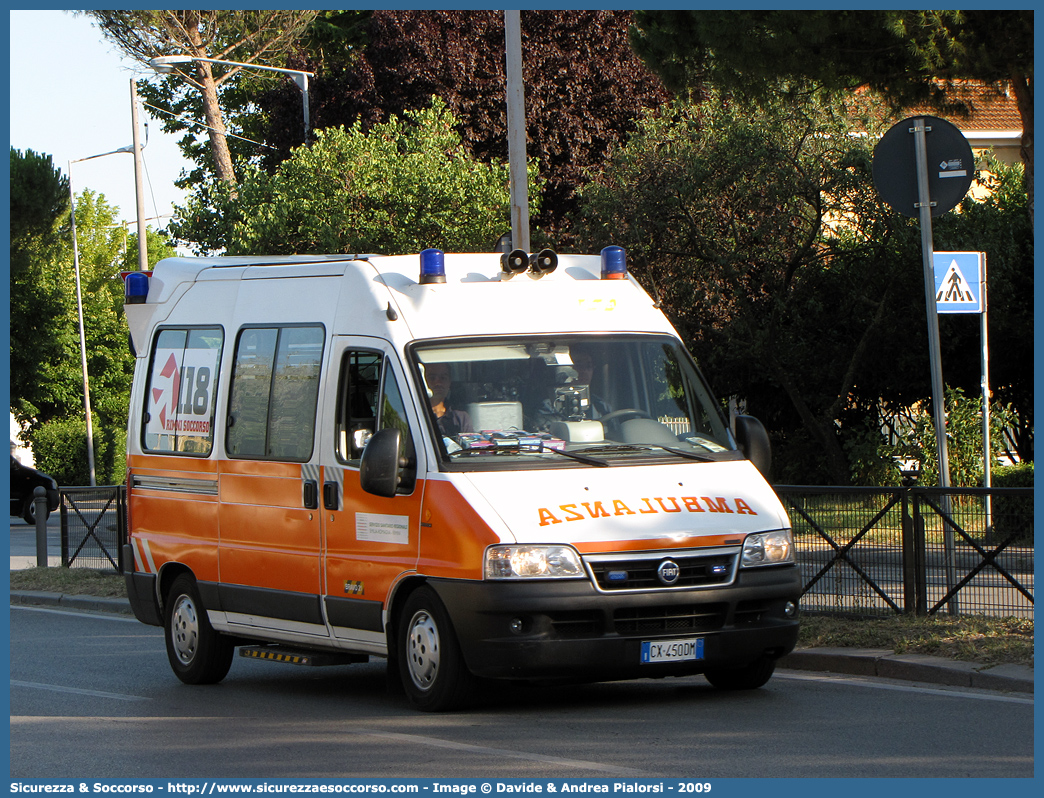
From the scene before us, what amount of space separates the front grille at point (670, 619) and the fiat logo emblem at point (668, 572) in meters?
0.15

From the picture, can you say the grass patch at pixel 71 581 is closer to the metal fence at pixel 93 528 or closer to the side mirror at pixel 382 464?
the metal fence at pixel 93 528

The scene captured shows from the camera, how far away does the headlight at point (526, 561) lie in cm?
771

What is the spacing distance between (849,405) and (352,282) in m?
16.7

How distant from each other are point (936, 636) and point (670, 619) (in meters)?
2.53

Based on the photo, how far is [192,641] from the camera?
10258mm

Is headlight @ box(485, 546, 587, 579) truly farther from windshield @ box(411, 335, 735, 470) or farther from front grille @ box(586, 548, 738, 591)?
windshield @ box(411, 335, 735, 470)

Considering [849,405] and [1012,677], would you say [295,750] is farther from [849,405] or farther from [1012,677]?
[849,405]

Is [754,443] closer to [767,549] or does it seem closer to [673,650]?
[767,549]

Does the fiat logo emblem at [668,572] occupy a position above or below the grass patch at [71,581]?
above

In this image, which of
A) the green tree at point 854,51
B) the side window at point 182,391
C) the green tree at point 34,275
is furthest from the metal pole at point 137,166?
the side window at point 182,391

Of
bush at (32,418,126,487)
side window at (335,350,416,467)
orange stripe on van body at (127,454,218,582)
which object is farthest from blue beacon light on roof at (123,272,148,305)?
bush at (32,418,126,487)

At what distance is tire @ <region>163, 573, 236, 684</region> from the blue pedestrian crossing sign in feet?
19.1

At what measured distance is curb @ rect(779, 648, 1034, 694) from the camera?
8.56 m

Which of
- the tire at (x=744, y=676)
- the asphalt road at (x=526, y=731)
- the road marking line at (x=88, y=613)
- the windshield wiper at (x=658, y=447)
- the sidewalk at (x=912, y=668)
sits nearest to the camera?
the asphalt road at (x=526, y=731)
